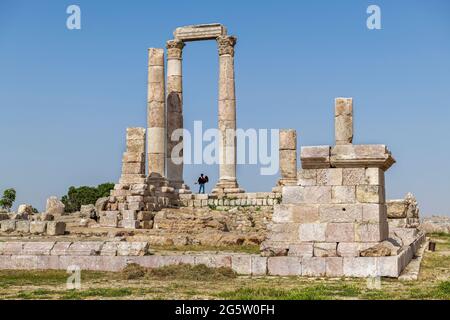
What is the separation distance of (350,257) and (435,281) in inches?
69.9

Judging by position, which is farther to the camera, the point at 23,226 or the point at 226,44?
the point at 226,44

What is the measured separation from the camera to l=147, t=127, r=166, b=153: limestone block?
38375mm

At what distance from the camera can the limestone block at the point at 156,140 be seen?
1511 inches

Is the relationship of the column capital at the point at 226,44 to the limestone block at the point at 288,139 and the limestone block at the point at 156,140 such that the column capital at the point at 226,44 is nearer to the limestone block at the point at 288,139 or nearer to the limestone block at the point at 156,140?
the limestone block at the point at 156,140

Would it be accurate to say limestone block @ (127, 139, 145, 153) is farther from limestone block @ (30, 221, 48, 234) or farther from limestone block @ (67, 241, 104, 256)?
limestone block @ (67, 241, 104, 256)

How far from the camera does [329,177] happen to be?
53.8 ft

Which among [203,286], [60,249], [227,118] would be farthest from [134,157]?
[203,286]

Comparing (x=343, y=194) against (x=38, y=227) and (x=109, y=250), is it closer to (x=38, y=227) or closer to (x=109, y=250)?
(x=109, y=250)

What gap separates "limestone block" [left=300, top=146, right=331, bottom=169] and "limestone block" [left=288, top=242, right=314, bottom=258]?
5.39ft

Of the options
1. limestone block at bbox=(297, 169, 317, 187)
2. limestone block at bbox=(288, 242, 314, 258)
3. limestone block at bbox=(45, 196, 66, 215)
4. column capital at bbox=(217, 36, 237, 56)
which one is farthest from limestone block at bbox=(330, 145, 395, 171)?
column capital at bbox=(217, 36, 237, 56)

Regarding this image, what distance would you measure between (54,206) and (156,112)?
683 centimetres

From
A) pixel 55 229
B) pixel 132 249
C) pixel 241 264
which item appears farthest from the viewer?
pixel 55 229
